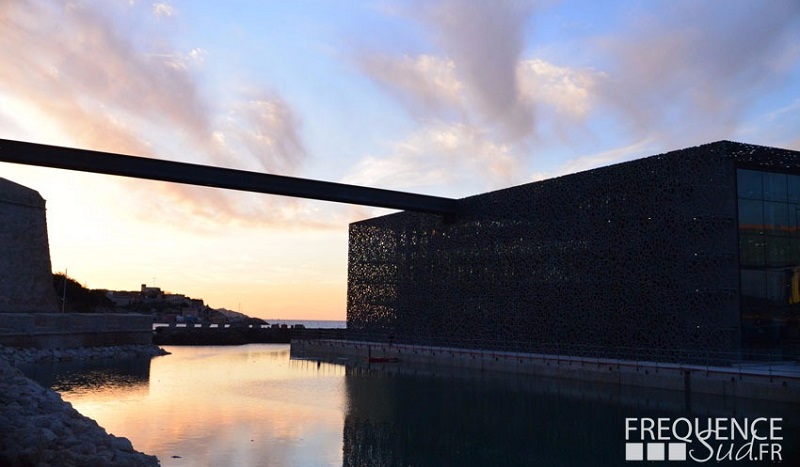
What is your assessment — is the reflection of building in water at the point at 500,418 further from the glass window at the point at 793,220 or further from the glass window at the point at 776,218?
the glass window at the point at 793,220

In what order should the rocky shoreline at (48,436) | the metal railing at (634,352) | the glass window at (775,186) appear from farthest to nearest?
the glass window at (775,186), the metal railing at (634,352), the rocky shoreline at (48,436)

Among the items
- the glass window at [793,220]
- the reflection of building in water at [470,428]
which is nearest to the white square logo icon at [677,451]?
the reflection of building in water at [470,428]

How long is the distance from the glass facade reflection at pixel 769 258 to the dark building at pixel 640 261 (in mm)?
42

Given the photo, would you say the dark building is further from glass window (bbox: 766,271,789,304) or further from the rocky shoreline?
the rocky shoreline

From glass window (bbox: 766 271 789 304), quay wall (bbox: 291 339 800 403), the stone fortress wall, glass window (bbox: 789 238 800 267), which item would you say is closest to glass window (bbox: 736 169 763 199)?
glass window (bbox: 789 238 800 267)

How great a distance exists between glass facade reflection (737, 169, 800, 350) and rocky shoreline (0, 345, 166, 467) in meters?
21.3

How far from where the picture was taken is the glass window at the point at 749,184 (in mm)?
26125

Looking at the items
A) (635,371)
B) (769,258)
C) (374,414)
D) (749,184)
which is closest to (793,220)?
(769,258)

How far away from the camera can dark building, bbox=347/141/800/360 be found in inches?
1003

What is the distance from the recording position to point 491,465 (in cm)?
1371

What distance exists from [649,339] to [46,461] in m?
22.2

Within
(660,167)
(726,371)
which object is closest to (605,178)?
(660,167)

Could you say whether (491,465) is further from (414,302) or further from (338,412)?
(414,302)

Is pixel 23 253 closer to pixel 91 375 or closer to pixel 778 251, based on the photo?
pixel 91 375
